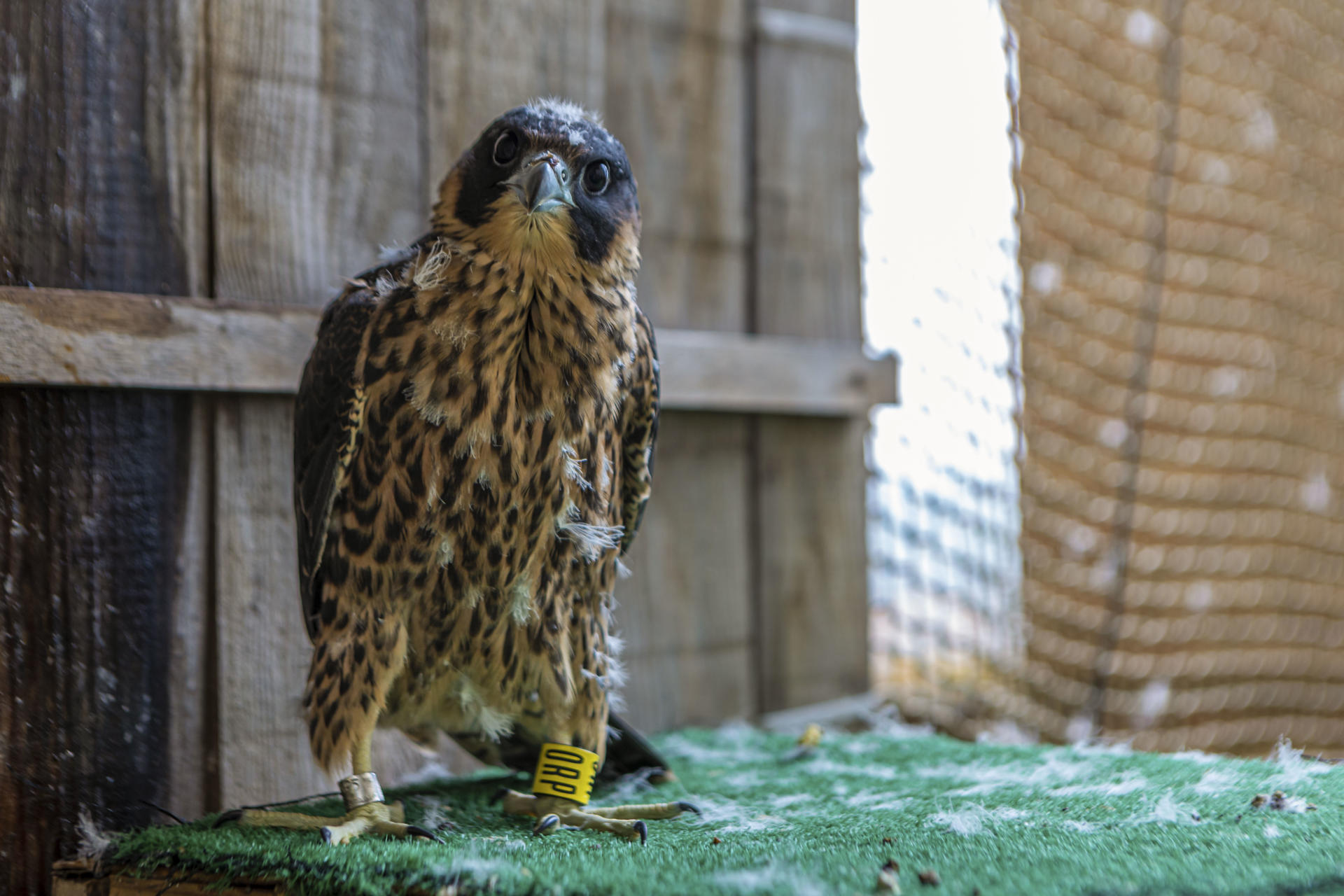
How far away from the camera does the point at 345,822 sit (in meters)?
1.46

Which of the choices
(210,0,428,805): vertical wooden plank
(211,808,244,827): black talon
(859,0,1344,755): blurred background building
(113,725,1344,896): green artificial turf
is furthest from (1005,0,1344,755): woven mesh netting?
(211,808,244,827): black talon

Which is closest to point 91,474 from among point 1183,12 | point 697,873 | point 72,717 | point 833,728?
point 72,717

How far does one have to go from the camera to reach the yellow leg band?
5.36 feet

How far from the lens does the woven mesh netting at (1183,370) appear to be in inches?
130

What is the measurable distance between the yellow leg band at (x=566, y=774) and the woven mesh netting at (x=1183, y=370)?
1.92 metres

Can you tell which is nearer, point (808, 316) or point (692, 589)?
point (692, 589)

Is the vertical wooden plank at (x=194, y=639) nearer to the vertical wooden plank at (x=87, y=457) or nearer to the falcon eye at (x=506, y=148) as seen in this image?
the vertical wooden plank at (x=87, y=457)

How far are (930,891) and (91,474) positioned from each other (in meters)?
1.36

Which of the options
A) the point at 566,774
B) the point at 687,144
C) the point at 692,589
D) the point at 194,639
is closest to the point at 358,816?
the point at 566,774

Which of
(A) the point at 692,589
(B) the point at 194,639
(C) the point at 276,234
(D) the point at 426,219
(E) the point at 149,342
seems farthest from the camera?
(A) the point at 692,589

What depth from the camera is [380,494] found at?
153 cm

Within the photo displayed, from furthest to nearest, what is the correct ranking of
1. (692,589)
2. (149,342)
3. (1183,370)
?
1. (1183,370)
2. (692,589)
3. (149,342)

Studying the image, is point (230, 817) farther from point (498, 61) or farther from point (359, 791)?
point (498, 61)

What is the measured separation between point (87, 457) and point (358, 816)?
714mm
